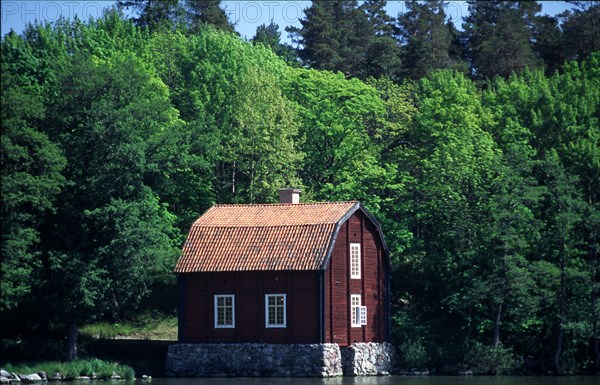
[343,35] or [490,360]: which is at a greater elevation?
[343,35]

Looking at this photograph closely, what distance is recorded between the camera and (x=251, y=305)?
58.7m

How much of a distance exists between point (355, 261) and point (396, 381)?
8.04 metres

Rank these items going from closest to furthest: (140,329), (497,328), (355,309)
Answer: (355,309), (497,328), (140,329)

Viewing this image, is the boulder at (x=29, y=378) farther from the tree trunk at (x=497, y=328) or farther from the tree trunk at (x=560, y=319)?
the tree trunk at (x=560, y=319)

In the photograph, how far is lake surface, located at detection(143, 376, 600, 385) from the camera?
5241 centimetres

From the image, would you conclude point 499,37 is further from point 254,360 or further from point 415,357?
point 254,360

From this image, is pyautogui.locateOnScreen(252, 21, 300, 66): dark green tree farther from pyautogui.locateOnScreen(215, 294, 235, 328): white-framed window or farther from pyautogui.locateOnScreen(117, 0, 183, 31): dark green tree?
pyautogui.locateOnScreen(215, 294, 235, 328): white-framed window

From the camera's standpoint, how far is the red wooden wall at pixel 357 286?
191ft

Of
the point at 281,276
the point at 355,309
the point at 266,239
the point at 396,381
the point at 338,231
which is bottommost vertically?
the point at 396,381

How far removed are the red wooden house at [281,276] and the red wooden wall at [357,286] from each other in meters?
0.05

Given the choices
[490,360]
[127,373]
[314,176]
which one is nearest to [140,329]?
[127,373]

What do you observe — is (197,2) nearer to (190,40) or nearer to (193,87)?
(190,40)

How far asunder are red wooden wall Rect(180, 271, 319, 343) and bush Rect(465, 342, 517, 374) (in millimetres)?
8197

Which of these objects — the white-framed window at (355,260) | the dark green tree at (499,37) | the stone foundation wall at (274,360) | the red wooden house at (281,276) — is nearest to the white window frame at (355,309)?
the red wooden house at (281,276)
